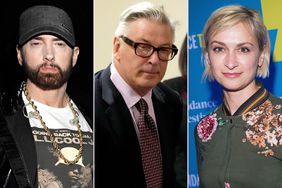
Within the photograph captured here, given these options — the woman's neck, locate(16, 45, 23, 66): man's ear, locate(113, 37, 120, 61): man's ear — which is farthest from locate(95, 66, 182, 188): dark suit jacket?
locate(16, 45, 23, 66): man's ear

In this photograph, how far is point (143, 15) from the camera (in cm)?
341

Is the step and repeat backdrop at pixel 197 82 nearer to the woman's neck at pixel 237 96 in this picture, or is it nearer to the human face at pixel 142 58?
the woman's neck at pixel 237 96

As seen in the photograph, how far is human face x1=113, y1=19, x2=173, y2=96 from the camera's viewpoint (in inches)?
133

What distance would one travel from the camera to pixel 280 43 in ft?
10.3

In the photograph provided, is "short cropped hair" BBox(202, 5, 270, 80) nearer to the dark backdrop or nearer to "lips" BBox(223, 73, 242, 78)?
"lips" BBox(223, 73, 242, 78)

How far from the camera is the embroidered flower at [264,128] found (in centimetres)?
306

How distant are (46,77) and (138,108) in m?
0.64

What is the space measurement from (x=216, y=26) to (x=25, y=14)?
1234 millimetres

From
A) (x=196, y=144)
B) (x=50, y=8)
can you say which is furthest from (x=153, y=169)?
(x=50, y=8)

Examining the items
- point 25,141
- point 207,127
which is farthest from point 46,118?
point 207,127

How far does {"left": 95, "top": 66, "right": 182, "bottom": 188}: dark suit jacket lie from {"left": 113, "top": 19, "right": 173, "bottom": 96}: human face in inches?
3.4

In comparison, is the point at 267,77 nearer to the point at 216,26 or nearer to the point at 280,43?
the point at 280,43

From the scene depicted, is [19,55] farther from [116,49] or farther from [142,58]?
[142,58]

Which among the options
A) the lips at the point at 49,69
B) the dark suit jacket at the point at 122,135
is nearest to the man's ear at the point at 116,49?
the dark suit jacket at the point at 122,135
